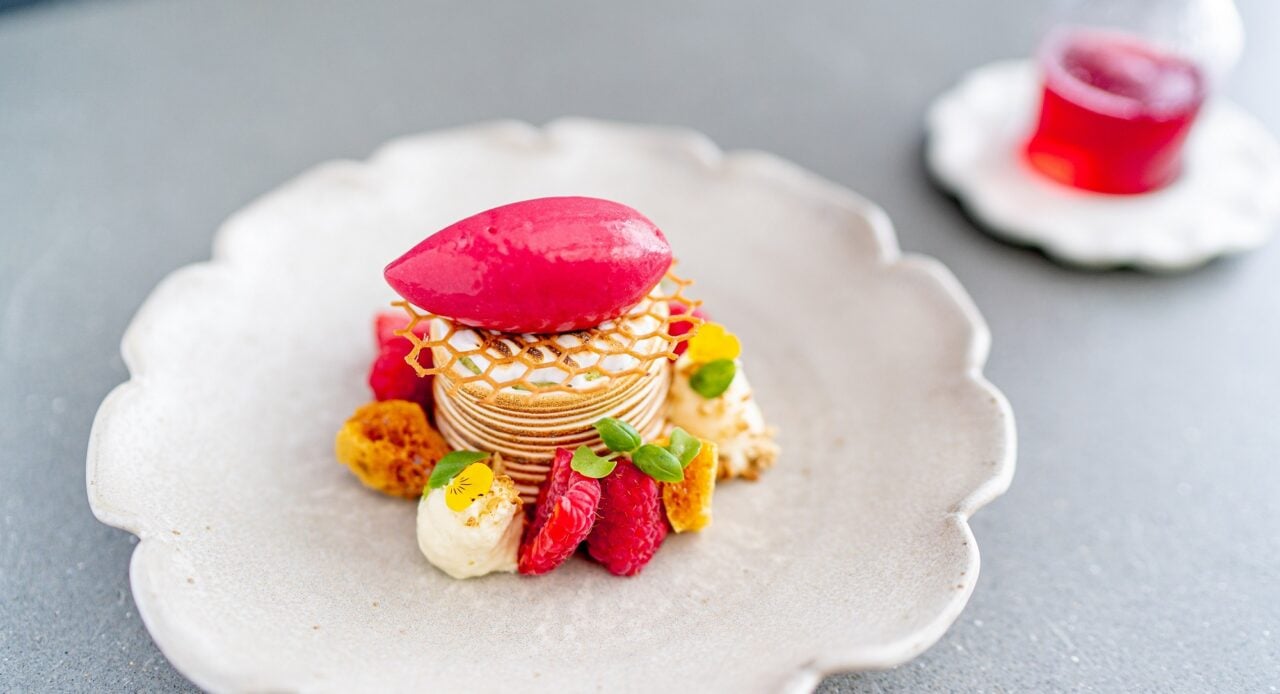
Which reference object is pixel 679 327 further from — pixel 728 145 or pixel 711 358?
pixel 728 145

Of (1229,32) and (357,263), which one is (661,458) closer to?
(357,263)

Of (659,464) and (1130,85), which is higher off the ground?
(1130,85)

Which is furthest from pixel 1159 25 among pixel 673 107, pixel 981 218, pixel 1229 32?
pixel 673 107

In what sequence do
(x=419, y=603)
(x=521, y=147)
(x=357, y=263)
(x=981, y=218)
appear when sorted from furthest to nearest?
(x=981, y=218) < (x=521, y=147) < (x=357, y=263) < (x=419, y=603)

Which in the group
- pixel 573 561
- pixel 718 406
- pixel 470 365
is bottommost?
pixel 573 561

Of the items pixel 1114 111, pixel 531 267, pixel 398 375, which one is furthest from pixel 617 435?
pixel 1114 111

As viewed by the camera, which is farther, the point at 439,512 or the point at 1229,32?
the point at 1229,32

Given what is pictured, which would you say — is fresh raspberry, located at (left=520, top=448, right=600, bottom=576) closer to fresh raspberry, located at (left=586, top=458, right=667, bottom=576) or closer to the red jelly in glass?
fresh raspberry, located at (left=586, top=458, right=667, bottom=576)
